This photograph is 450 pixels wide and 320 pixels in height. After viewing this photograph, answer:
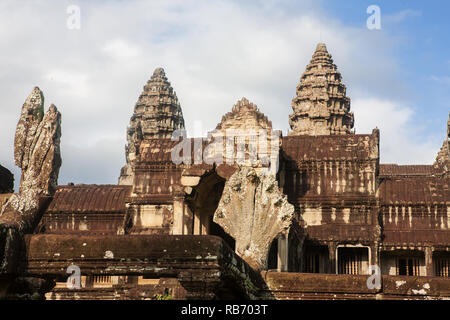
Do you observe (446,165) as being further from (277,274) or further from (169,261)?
(169,261)

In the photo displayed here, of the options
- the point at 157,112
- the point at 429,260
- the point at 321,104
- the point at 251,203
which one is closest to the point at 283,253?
the point at 429,260

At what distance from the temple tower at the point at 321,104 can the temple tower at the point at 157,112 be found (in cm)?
1197

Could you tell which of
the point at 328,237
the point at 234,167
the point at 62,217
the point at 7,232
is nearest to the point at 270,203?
the point at 234,167

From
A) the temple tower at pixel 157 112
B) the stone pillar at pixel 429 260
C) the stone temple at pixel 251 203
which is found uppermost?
the temple tower at pixel 157 112

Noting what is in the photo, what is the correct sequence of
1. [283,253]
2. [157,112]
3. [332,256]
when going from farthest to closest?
[157,112], [332,256], [283,253]

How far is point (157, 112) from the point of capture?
68812 millimetres

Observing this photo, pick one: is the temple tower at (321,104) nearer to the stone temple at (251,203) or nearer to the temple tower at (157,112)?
the temple tower at (157,112)

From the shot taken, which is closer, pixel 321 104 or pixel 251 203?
pixel 251 203

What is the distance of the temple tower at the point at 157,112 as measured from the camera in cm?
6812

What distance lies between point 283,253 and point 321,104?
144 feet

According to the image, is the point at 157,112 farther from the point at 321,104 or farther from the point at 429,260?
the point at 429,260

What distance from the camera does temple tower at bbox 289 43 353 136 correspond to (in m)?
65.4

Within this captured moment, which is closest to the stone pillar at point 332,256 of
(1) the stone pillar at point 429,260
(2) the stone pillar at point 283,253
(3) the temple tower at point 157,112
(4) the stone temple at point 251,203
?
(4) the stone temple at point 251,203

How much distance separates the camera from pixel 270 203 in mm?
16844
